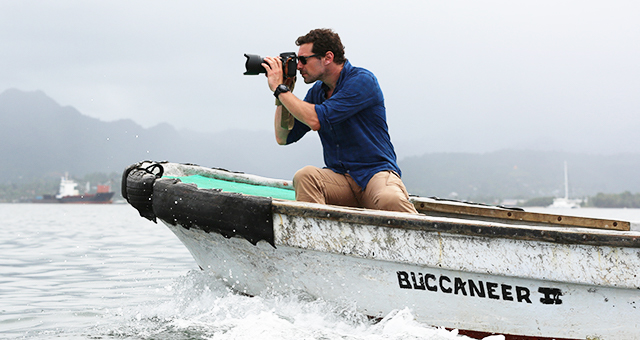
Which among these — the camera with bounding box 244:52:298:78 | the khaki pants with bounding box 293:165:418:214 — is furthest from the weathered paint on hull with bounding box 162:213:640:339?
the camera with bounding box 244:52:298:78

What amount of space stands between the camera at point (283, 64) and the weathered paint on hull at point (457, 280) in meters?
1.03

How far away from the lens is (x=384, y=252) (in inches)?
135

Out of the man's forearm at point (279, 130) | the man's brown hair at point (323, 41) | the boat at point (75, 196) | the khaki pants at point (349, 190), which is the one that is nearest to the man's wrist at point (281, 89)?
the man's brown hair at point (323, 41)

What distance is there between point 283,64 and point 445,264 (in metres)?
1.71

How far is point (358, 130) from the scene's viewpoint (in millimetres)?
4043

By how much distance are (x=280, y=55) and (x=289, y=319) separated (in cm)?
178

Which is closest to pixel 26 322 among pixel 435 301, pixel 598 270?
pixel 435 301

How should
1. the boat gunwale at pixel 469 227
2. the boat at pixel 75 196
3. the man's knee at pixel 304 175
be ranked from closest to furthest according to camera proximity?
the boat gunwale at pixel 469 227
the man's knee at pixel 304 175
the boat at pixel 75 196

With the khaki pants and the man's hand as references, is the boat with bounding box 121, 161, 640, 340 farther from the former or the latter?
the man's hand

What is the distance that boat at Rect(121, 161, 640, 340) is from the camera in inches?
129

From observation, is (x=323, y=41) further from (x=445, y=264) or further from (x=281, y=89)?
(x=445, y=264)

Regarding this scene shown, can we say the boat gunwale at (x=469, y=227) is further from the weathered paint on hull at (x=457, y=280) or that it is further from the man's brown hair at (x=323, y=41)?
the man's brown hair at (x=323, y=41)

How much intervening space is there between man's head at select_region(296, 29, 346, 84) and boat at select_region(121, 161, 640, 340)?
1.02 meters

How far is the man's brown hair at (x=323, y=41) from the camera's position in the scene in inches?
157
